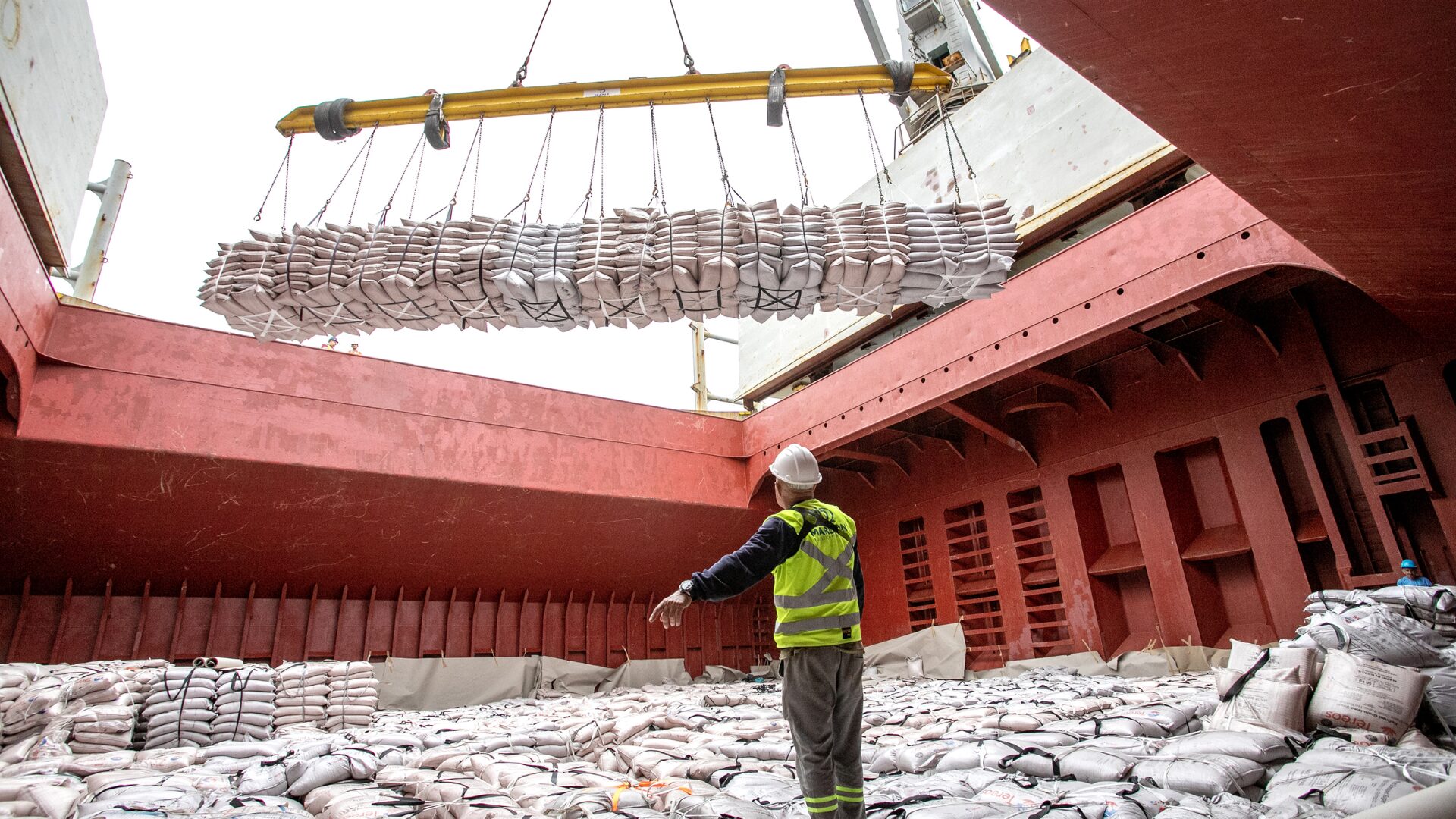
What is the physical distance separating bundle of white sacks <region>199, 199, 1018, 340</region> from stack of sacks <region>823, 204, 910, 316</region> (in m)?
0.01

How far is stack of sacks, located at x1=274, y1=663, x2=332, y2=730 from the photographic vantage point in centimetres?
594

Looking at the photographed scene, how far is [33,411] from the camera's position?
6758mm

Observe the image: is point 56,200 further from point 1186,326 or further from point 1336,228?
point 1186,326

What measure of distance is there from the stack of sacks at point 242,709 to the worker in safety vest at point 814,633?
4.57m

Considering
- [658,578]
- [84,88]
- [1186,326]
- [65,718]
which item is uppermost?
[84,88]

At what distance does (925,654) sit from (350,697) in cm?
678

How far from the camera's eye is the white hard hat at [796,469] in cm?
284

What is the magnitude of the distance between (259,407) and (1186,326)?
31.8 feet

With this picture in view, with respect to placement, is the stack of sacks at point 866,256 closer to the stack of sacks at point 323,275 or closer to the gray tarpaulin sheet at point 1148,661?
the stack of sacks at point 323,275

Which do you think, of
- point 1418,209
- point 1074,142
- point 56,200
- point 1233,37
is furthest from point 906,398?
point 56,200

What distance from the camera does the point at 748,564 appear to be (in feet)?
8.06

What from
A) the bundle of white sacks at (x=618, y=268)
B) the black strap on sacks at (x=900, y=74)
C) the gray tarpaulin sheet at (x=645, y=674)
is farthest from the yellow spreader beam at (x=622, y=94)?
the gray tarpaulin sheet at (x=645, y=674)

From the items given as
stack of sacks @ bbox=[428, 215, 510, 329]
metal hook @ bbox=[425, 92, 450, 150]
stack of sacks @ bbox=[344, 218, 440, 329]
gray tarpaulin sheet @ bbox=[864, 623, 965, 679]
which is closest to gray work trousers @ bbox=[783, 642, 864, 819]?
stack of sacks @ bbox=[428, 215, 510, 329]

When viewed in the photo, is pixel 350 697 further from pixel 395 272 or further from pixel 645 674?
pixel 645 674
